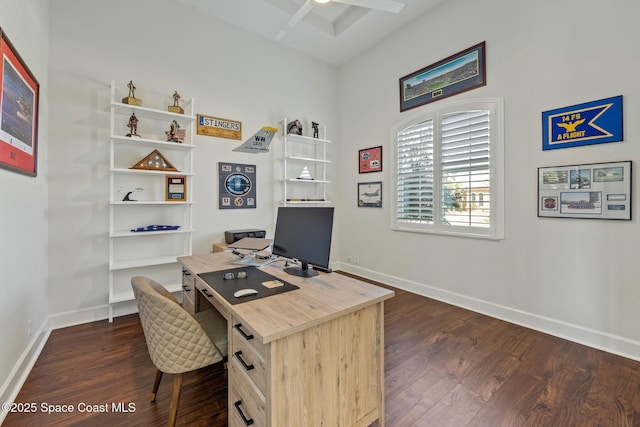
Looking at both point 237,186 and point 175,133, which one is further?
point 237,186

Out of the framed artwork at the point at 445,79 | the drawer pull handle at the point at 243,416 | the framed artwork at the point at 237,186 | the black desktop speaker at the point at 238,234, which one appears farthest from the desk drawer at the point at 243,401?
the framed artwork at the point at 445,79

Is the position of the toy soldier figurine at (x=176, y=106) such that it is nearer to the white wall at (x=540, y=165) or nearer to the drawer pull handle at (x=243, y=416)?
the white wall at (x=540, y=165)

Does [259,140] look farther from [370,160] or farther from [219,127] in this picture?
[370,160]

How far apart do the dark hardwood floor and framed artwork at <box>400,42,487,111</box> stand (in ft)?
8.86

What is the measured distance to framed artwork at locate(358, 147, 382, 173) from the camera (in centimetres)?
421

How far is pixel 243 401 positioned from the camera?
125 cm

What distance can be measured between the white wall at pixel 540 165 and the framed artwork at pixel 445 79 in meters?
0.09

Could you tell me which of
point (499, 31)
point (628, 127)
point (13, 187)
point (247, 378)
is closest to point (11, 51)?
point (13, 187)

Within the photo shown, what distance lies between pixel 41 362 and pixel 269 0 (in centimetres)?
423

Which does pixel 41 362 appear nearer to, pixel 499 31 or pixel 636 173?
pixel 636 173

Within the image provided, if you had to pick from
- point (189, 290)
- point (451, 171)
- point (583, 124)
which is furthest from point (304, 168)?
point (583, 124)

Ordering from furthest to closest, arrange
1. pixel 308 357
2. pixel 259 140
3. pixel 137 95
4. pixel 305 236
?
pixel 137 95
pixel 259 140
pixel 305 236
pixel 308 357

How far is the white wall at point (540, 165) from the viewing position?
2221 mm

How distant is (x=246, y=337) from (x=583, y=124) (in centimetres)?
315
